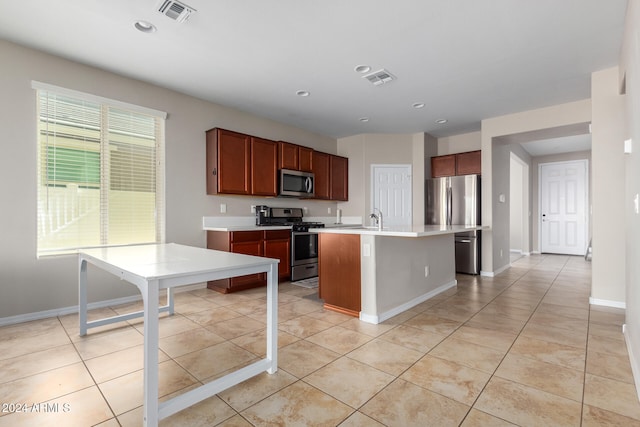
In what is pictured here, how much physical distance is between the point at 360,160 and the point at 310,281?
2.68 metres

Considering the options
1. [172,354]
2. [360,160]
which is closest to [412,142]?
[360,160]

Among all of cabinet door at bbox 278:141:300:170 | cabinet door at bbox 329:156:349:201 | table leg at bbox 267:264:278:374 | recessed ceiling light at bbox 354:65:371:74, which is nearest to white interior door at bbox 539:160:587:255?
cabinet door at bbox 329:156:349:201

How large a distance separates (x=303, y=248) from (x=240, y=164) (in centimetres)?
160

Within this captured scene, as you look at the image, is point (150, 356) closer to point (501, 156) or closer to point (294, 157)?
point (294, 157)

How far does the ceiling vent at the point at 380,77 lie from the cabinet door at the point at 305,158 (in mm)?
1885

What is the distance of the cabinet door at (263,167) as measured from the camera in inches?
174

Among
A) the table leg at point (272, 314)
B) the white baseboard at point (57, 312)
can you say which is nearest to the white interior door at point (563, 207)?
the table leg at point (272, 314)

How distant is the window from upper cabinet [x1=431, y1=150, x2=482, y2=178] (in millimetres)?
4797

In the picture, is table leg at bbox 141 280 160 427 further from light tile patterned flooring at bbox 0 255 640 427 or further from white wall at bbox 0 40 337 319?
white wall at bbox 0 40 337 319

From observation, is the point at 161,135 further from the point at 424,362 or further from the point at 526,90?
the point at 526,90

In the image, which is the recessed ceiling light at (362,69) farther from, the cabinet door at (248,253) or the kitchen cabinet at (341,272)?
the cabinet door at (248,253)

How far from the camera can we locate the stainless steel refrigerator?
504 centimetres

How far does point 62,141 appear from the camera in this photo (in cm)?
311

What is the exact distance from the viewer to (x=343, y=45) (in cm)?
278
